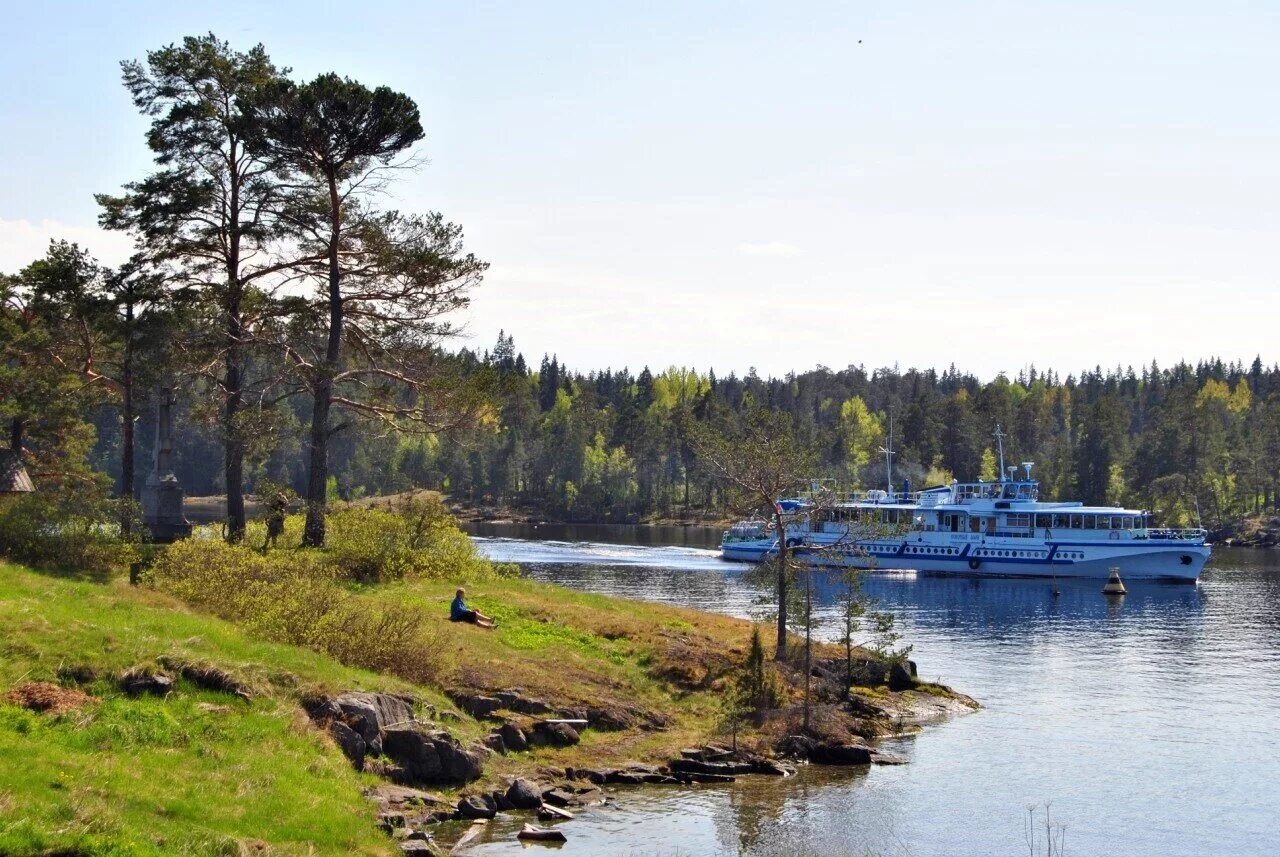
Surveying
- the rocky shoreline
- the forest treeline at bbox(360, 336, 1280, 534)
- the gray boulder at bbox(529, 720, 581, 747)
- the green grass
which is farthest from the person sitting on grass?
the forest treeline at bbox(360, 336, 1280, 534)

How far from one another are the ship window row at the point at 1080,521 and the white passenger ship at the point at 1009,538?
0.08 meters

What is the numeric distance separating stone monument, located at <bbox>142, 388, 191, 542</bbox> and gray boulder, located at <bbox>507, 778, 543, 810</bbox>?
21.0 m

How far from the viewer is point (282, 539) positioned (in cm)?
4275

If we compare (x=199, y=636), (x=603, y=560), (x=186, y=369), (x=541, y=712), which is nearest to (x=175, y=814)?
(x=199, y=636)

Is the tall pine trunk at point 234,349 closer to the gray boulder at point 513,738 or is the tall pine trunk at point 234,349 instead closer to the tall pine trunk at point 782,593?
the gray boulder at point 513,738

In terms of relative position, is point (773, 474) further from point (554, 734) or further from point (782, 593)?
point (554, 734)

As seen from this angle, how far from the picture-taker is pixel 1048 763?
3394 centimetres

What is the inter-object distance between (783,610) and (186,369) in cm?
2200

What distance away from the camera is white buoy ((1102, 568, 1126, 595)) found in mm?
83500

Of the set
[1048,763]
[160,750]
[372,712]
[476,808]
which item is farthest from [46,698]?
[1048,763]

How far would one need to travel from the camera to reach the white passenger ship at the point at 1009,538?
9206 centimetres

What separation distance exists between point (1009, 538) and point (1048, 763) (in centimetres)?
6605

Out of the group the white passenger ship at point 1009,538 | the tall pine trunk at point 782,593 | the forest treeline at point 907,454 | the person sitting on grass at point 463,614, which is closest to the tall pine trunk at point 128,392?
the person sitting on grass at point 463,614

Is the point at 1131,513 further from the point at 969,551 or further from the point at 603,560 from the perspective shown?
the point at 603,560
